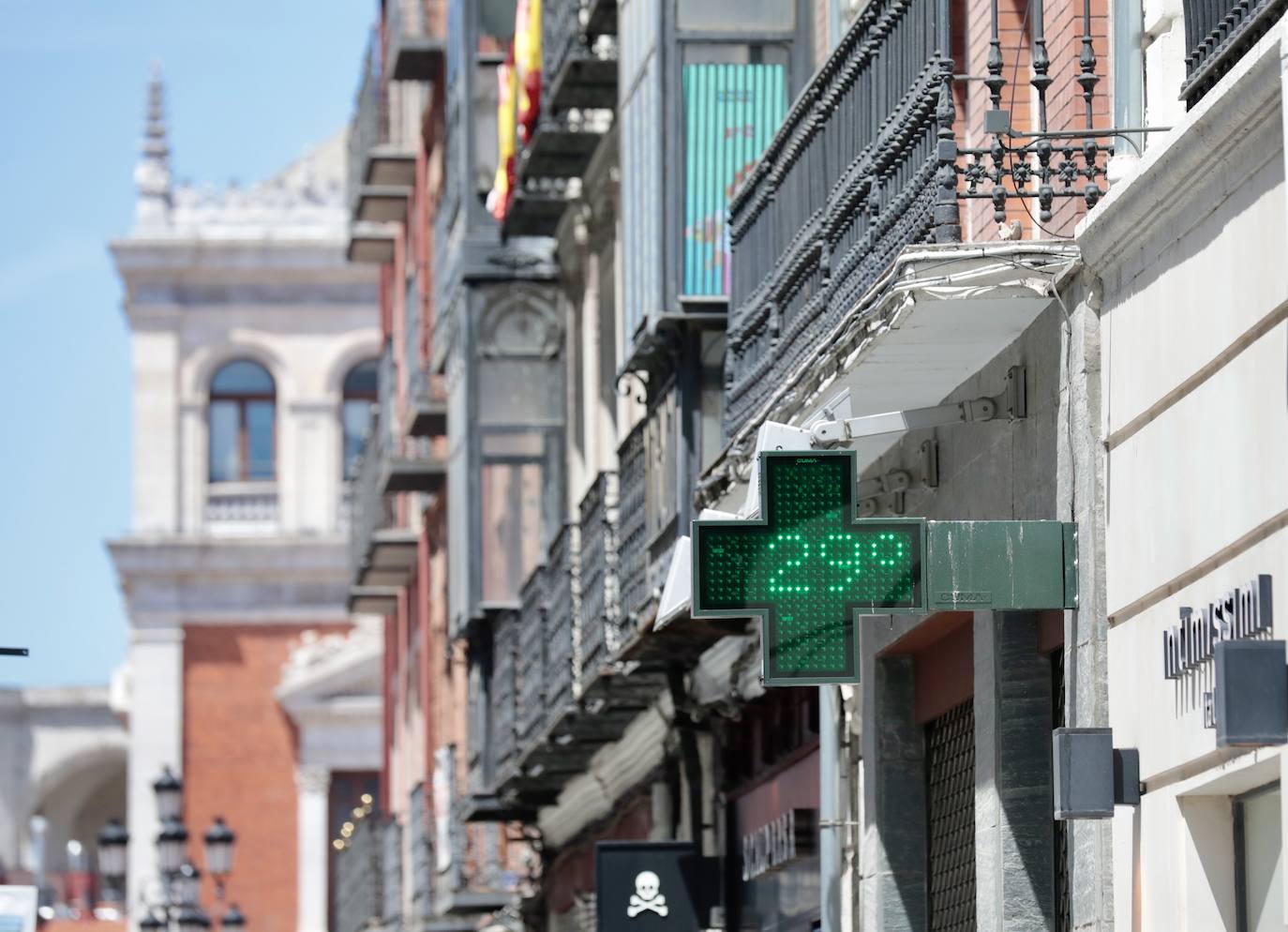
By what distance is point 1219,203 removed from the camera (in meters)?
9.12

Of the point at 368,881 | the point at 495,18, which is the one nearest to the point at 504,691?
the point at 495,18

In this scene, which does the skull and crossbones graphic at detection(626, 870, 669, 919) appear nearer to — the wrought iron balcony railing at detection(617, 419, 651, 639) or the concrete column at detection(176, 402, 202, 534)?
the wrought iron balcony railing at detection(617, 419, 651, 639)

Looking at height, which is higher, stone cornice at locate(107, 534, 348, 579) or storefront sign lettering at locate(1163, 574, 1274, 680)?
stone cornice at locate(107, 534, 348, 579)

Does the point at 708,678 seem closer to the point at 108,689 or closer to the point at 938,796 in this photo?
the point at 938,796

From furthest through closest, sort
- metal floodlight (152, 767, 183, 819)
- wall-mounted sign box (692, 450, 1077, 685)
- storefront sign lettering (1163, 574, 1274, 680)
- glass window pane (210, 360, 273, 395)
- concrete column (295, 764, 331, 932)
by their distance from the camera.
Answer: glass window pane (210, 360, 273, 395)
concrete column (295, 764, 331, 932)
metal floodlight (152, 767, 183, 819)
wall-mounted sign box (692, 450, 1077, 685)
storefront sign lettering (1163, 574, 1274, 680)

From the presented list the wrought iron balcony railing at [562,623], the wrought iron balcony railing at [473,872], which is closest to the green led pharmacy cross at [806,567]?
the wrought iron balcony railing at [562,623]

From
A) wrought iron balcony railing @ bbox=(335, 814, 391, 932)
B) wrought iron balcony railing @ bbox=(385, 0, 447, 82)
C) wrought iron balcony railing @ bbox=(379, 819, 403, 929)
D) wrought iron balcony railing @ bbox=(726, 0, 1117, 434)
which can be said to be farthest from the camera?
wrought iron balcony railing @ bbox=(335, 814, 391, 932)

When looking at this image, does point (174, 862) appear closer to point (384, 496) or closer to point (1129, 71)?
point (384, 496)

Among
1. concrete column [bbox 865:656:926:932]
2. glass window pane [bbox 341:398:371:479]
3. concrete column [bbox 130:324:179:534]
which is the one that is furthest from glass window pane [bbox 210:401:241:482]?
concrete column [bbox 865:656:926:932]

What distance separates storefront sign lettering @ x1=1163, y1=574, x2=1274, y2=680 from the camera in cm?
863

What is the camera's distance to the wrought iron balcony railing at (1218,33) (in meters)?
8.86

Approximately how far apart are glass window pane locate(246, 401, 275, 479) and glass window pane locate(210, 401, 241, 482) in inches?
8.5

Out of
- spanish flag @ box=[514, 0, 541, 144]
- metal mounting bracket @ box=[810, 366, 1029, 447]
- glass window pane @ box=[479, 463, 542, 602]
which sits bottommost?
metal mounting bracket @ box=[810, 366, 1029, 447]

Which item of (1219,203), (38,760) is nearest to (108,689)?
(38,760)
